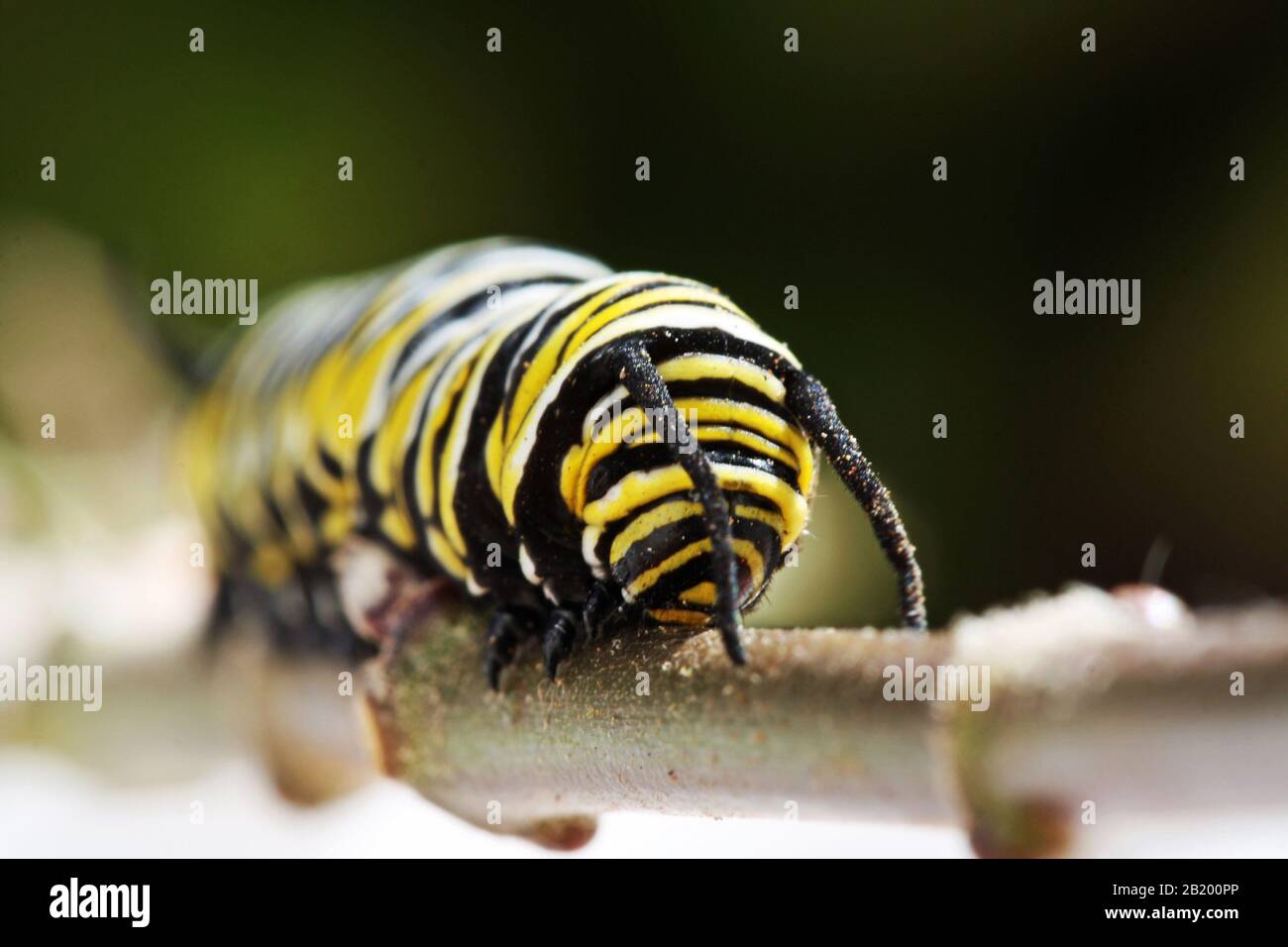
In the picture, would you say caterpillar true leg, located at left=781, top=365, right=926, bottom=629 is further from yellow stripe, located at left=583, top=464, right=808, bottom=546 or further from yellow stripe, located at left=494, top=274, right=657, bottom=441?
yellow stripe, located at left=494, top=274, right=657, bottom=441

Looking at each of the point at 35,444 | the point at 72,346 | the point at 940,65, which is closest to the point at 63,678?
the point at 35,444

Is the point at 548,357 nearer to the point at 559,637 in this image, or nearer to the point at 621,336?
the point at 621,336

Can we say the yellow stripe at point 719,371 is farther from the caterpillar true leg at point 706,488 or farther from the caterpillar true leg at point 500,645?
the caterpillar true leg at point 500,645

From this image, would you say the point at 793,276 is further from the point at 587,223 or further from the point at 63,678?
→ the point at 63,678

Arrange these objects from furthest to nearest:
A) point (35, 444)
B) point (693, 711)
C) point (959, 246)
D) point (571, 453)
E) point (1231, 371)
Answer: point (35, 444), point (959, 246), point (1231, 371), point (571, 453), point (693, 711)

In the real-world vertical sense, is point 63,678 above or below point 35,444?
below

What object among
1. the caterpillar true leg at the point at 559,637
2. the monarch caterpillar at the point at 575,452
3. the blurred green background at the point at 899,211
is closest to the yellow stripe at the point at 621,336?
the monarch caterpillar at the point at 575,452
